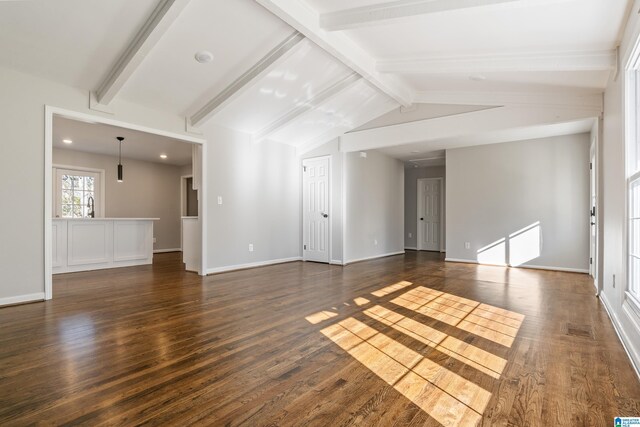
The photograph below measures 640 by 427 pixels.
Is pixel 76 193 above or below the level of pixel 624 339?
above

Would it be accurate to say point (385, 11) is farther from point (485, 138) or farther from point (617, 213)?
point (485, 138)

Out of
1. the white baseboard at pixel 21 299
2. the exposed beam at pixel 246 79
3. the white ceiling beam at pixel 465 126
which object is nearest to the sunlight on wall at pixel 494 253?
the white ceiling beam at pixel 465 126

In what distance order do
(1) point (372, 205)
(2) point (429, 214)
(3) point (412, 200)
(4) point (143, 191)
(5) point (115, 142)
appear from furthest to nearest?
(3) point (412, 200) → (2) point (429, 214) → (4) point (143, 191) → (1) point (372, 205) → (5) point (115, 142)

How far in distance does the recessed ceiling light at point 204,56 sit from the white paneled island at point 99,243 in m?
3.66

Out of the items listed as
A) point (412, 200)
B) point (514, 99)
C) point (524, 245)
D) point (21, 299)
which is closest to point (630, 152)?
point (514, 99)

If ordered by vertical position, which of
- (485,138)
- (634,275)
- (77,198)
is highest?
(485,138)

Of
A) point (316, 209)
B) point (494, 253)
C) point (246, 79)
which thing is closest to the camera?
point (246, 79)

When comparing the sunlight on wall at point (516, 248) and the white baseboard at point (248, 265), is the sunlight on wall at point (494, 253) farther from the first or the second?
the white baseboard at point (248, 265)

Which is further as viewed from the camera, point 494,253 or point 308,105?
point 494,253

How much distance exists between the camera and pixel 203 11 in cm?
329

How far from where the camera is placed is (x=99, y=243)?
241 inches

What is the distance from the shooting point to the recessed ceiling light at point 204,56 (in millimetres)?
3850

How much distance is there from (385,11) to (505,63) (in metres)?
1.57

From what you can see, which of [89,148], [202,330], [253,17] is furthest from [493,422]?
[89,148]
